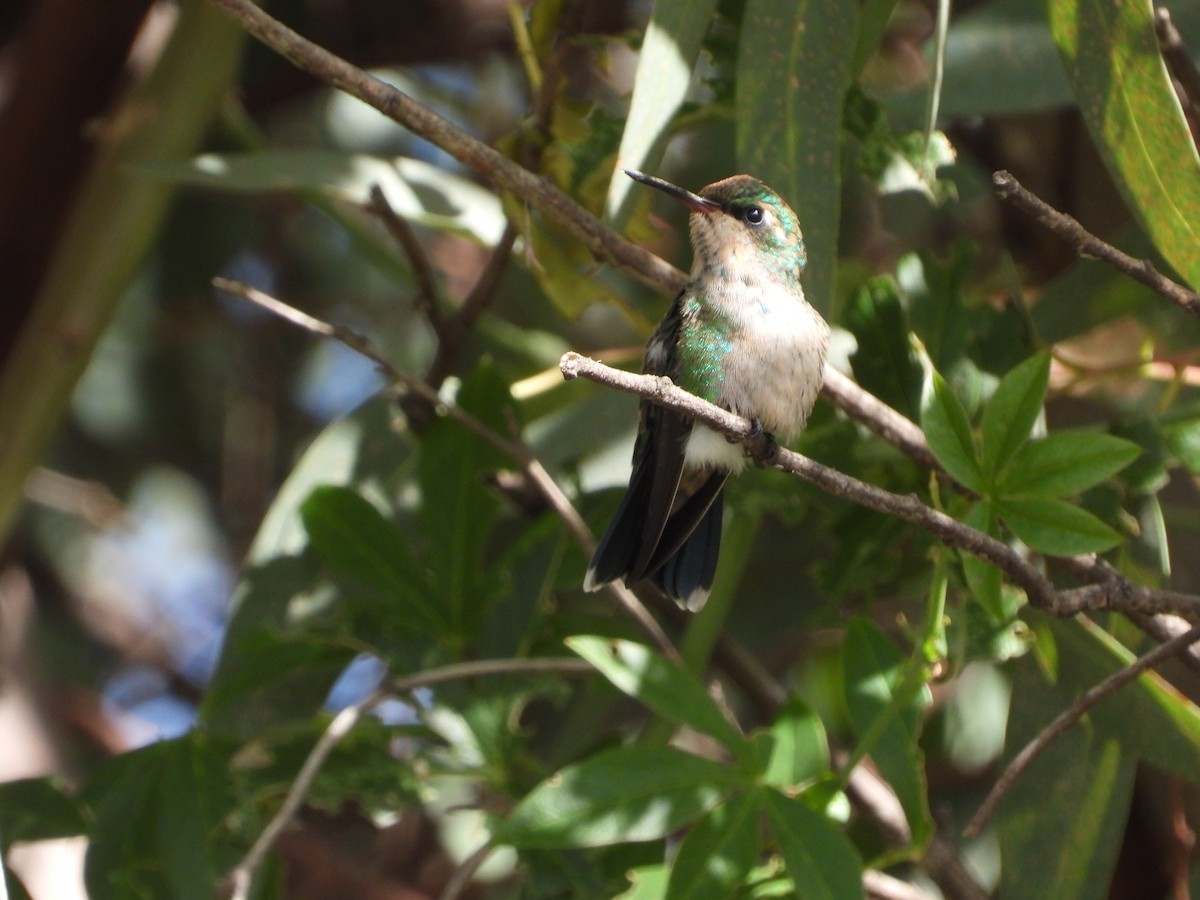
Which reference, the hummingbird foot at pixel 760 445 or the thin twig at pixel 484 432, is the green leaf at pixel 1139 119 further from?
the thin twig at pixel 484 432

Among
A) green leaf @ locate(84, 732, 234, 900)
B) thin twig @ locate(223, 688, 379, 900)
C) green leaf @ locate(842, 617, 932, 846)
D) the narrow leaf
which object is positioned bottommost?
green leaf @ locate(84, 732, 234, 900)

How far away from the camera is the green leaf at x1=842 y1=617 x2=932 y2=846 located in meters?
1.82

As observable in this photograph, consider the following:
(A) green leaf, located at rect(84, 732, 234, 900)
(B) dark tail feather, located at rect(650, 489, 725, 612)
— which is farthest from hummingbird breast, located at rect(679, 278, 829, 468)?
(A) green leaf, located at rect(84, 732, 234, 900)

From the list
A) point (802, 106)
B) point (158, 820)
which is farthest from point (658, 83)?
point (158, 820)

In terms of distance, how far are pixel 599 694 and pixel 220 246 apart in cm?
213

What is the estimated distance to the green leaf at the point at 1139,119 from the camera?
65.7 inches

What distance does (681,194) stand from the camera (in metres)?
2.03

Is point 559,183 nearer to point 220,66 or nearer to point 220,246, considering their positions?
point 220,66

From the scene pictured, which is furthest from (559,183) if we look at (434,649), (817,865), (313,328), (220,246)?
(220,246)

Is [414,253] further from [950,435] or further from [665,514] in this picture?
[950,435]

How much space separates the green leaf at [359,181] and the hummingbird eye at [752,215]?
48cm

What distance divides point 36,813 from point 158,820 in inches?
8.0

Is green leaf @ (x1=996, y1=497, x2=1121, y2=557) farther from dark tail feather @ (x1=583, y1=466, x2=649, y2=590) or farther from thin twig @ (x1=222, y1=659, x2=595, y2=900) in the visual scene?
thin twig @ (x1=222, y1=659, x2=595, y2=900)

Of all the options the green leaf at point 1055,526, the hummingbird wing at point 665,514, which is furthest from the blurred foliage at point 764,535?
the hummingbird wing at point 665,514
